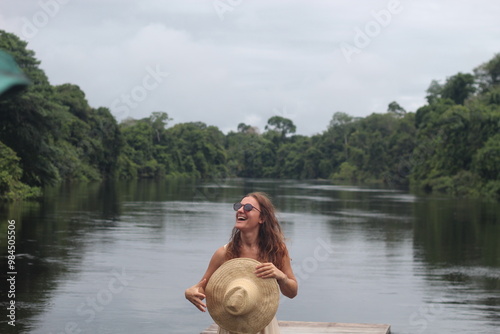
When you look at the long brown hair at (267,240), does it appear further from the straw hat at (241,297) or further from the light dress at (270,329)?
the straw hat at (241,297)

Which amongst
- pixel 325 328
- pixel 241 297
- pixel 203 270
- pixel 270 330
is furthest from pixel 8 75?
pixel 203 270

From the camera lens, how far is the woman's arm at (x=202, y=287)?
3.51 m

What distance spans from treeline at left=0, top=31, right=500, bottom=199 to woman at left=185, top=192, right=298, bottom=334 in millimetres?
1442

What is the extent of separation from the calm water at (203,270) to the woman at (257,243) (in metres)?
5.06

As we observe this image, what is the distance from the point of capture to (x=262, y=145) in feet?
515

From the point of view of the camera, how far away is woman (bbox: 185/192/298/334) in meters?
3.60

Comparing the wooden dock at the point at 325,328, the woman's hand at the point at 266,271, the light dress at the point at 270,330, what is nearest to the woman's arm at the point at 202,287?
the light dress at the point at 270,330

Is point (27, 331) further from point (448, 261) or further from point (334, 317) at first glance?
point (448, 261)

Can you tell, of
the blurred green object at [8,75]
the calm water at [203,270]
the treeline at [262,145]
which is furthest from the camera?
the treeline at [262,145]

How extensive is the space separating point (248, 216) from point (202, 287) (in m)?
0.40

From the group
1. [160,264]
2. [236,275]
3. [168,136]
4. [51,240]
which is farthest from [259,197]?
[168,136]

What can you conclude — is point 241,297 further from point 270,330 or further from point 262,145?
point 262,145

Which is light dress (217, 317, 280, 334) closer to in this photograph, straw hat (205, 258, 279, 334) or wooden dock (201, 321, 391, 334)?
straw hat (205, 258, 279, 334)

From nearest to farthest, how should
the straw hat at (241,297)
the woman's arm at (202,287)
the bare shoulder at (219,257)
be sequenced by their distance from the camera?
the straw hat at (241,297) → the woman's arm at (202,287) → the bare shoulder at (219,257)
